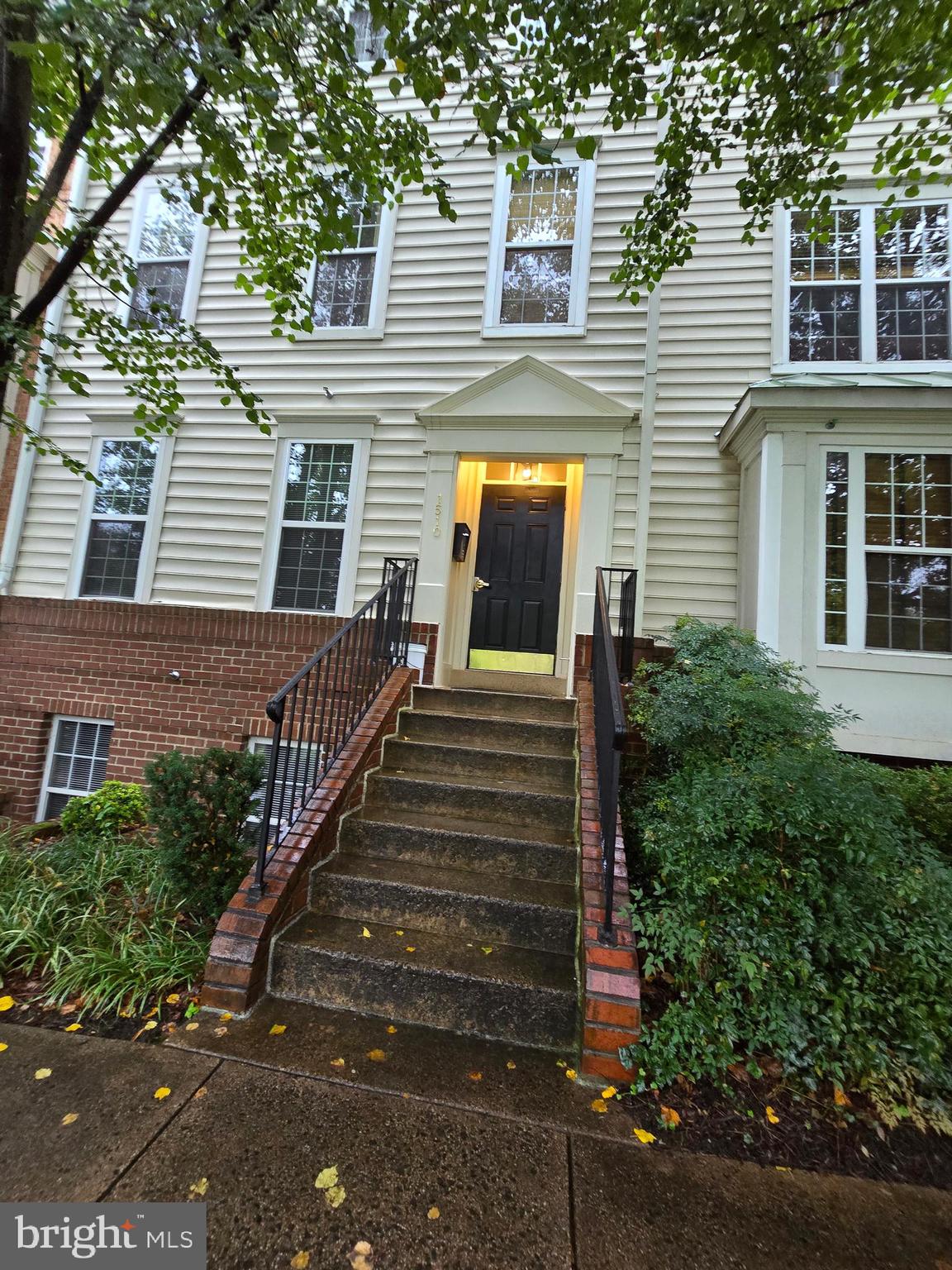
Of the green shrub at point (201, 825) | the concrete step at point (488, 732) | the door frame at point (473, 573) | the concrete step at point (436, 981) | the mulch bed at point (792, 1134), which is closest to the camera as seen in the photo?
the mulch bed at point (792, 1134)

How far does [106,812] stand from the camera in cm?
495

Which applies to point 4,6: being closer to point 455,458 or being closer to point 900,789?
point 455,458

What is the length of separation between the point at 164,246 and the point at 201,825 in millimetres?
6732

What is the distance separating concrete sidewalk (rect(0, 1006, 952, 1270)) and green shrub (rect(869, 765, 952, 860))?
6.17 ft

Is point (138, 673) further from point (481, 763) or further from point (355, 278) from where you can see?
point (355, 278)

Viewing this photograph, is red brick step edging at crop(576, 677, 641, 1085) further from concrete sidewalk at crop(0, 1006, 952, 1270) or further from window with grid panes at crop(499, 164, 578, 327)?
window with grid panes at crop(499, 164, 578, 327)

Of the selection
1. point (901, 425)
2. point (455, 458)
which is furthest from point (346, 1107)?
point (901, 425)

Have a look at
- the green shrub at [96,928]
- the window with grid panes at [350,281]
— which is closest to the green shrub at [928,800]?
the green shrub at [96,928]

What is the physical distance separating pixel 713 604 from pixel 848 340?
261cm

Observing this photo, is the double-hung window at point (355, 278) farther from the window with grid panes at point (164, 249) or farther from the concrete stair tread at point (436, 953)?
the concrete stair tread at point (436, 953)

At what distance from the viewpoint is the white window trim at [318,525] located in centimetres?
555

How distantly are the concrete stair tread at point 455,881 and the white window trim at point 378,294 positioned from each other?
505 cm

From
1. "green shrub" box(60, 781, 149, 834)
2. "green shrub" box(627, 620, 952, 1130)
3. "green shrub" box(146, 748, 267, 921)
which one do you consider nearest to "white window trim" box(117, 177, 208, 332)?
"green shrub" box(60, 781, 149, 834)

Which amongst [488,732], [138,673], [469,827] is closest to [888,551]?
[488,732]
